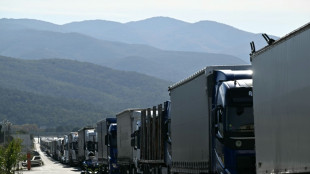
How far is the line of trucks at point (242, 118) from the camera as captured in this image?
1174 centimetres

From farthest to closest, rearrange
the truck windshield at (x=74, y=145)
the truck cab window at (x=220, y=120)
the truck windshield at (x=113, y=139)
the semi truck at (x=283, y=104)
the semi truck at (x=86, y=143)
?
the truck windshield at (x=74, y=145)
the semi truck at (x=86, y=143)
the truck windshield at (x=113, y=139)
the truck cab window at (x=220, y=120)
the semi truck at (x=283, y=104)

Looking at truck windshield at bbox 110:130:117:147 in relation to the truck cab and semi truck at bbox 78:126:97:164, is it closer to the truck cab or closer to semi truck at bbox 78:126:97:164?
semi truck at bbox 78:126:97:164

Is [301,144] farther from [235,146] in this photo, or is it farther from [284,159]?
[235,146]

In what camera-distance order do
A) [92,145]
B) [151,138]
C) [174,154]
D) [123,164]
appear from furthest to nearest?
[92,145], [123,164], [151,138], [174,154]

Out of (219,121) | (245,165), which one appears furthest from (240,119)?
Result: (245,165)

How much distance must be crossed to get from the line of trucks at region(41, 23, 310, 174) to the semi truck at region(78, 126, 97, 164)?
29855 millimetres

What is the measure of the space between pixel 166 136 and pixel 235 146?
10236 millimetres

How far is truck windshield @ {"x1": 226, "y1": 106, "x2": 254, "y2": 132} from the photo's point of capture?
16938 millimetres

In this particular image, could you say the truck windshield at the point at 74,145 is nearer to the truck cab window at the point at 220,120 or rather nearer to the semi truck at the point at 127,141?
the semi truck at the point at 127,141

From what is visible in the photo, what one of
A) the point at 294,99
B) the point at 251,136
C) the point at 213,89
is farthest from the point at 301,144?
the point at 213,89

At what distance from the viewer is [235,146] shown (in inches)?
673

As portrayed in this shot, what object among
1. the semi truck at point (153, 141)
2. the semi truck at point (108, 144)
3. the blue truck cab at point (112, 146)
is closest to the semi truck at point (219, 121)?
the semi truck at point (153, 141)

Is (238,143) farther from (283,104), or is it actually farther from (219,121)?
(283,104)

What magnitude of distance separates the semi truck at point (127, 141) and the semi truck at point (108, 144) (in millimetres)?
2606
